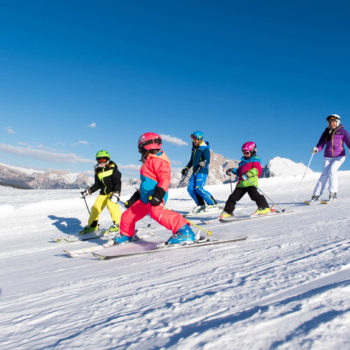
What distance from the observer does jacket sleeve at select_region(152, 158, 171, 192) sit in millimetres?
4245

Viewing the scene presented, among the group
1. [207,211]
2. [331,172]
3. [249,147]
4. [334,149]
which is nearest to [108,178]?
[207,211]

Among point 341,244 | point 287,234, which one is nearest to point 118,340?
point 341,244

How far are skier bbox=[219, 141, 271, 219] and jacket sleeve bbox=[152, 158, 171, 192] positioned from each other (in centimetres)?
273

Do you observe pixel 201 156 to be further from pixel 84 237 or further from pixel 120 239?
pixel 120 239

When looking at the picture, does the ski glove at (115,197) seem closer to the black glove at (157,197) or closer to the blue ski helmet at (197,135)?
the blue ski helmet at (197,135)

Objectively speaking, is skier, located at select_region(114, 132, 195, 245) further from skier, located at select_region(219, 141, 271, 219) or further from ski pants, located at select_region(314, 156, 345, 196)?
ski pants, located at select_region(314, 156, 345, 196)

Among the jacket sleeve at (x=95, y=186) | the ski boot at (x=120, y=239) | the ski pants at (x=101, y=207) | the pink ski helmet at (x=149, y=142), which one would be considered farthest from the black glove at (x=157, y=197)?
the jacket sleeve at (x=95, y=186)

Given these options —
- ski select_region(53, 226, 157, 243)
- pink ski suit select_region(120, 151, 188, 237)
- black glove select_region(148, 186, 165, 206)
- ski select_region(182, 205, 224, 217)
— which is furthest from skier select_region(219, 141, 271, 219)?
black glove select_region(148, 186, 165, 206)

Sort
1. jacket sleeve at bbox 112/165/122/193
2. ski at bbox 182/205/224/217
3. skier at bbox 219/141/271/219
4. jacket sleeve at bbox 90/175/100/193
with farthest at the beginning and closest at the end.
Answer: ski at bbox 182/205/224/217 < jacket sleeve at bbox 90/175/100/193 < jacket sleeve at bbox 112/165/122/193 < skier at bbox 219/141/271/219

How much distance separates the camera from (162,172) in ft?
14.1

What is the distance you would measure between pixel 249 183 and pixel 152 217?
3.16 meters

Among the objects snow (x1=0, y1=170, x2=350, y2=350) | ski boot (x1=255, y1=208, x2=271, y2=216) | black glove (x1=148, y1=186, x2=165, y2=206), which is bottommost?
snow (x1=0, y1=170, x2=350, y2=350)

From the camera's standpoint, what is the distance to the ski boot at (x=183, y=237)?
159 inches

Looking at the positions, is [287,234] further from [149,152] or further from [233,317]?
[233,317]
